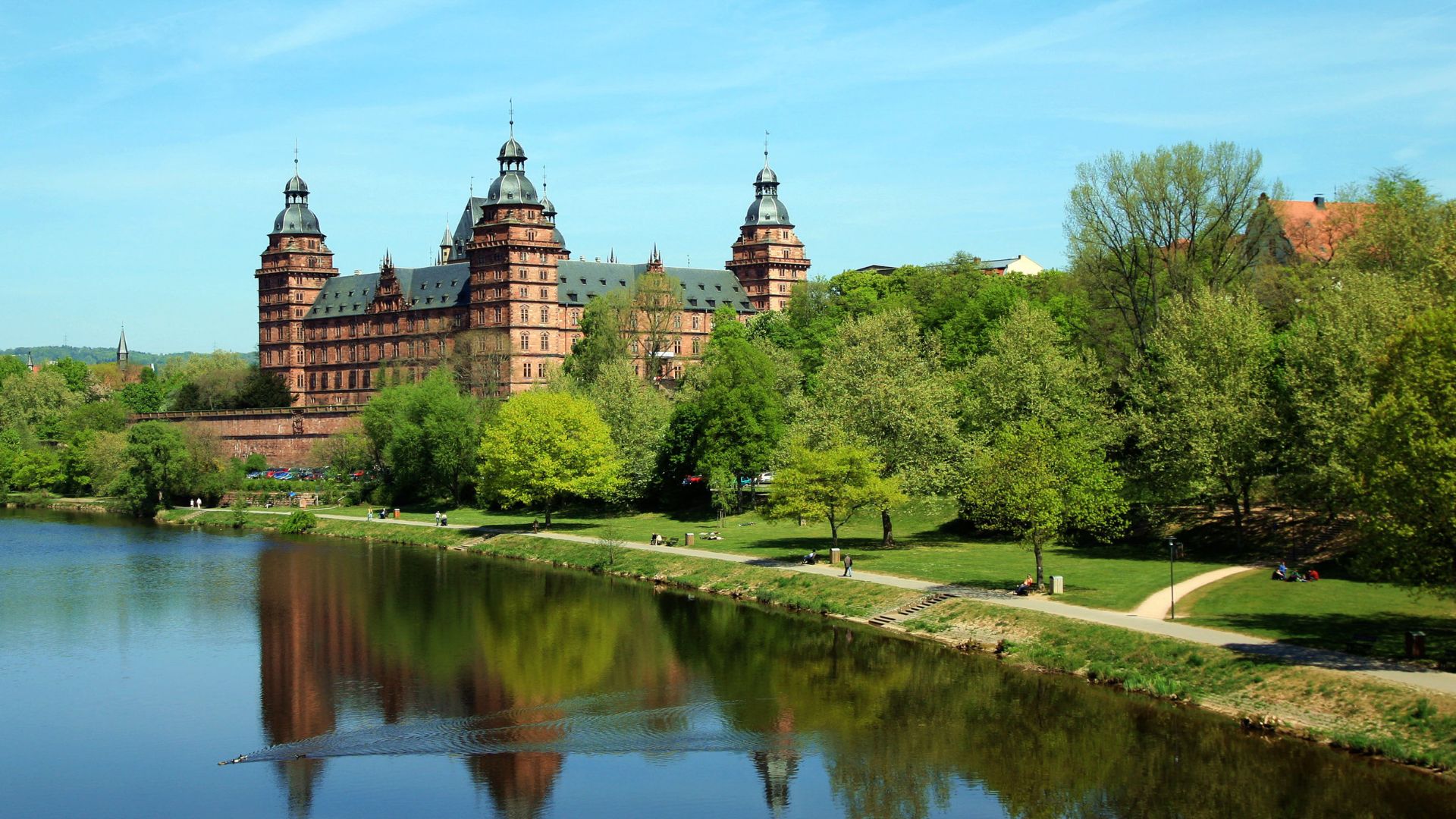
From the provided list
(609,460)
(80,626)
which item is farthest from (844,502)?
(80,626)

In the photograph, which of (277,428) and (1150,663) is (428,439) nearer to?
(277,428)

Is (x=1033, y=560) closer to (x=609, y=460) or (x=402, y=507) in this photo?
(x=609, y=460)

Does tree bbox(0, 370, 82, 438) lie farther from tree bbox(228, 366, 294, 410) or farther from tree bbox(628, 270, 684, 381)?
tree bbox(628, 270, 684, 381)

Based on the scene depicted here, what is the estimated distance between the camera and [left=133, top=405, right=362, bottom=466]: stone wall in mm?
122125

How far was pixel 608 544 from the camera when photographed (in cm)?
6806

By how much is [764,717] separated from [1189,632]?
12563mm

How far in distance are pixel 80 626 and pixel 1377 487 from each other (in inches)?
1731

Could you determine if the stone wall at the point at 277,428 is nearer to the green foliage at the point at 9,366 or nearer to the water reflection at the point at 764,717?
the green foliage at the point at 9,366

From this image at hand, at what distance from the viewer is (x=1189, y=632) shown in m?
39.5

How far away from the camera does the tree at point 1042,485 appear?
47.7 metres

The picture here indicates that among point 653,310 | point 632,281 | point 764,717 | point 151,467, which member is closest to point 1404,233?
point 764,717

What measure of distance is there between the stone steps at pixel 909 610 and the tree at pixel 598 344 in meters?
53.5

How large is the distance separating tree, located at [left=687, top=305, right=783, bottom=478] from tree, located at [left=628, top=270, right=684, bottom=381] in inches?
1456

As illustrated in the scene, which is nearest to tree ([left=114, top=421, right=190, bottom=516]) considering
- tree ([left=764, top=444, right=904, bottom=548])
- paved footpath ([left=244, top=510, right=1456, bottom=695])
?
paved footpath ([left=244, top=510, right=1456, bottom=695])
